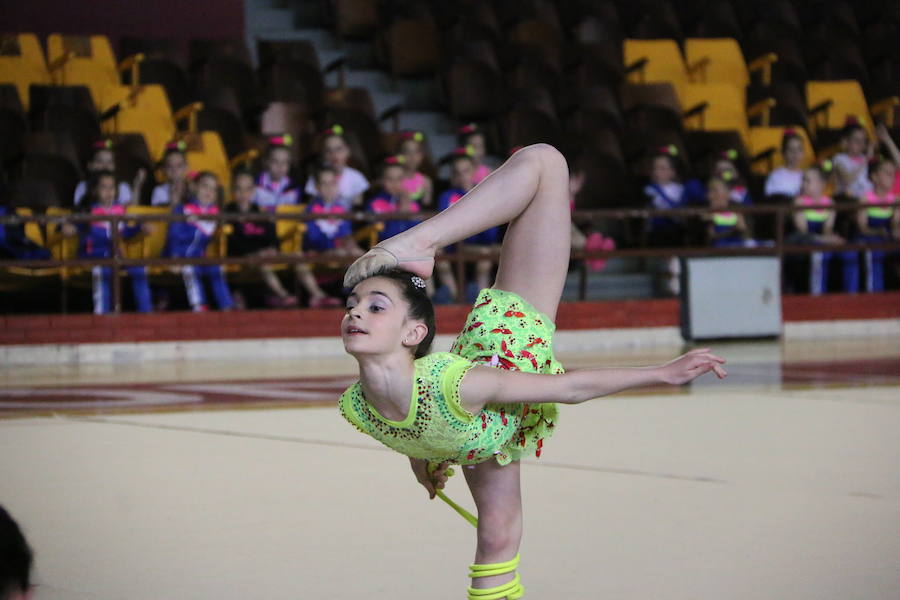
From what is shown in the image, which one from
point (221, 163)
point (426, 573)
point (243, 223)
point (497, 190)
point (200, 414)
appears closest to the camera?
point (497, 190)

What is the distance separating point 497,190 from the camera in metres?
2.82

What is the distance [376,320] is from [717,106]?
9865 millimetres

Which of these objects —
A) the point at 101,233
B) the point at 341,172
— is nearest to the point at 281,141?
the point at 341,172

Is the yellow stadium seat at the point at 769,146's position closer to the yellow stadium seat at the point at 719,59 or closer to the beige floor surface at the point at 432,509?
the yellow stadium seat at the point at 719,59

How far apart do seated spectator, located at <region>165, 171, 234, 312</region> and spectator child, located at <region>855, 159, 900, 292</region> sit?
4706 millimetres

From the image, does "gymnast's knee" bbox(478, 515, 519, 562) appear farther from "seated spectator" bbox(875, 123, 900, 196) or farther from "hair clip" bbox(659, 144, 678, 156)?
"seated spectator" bbox(875, 123, 900, 196)

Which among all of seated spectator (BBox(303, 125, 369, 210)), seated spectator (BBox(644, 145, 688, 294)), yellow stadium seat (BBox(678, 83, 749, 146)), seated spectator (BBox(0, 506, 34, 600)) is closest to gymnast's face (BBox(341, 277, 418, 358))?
seated spectator (BBox(0, 506, 34, 600))

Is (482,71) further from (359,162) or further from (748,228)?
(748,228)

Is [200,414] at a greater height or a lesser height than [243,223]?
lesser

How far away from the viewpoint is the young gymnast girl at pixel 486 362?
256 centimetres

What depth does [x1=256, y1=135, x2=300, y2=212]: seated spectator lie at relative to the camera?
9391 millimetres

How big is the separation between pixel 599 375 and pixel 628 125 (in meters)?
9.00

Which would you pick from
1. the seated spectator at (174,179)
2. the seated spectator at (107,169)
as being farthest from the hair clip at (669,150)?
the seated spectator at (107,169)

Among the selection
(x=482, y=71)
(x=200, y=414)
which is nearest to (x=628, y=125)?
(x=482, y=71)
